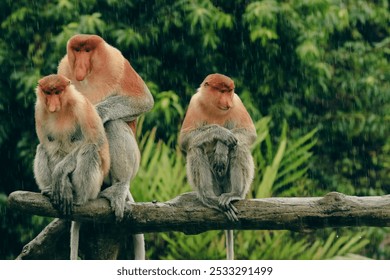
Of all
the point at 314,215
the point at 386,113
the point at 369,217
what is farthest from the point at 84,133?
the point at 386,113

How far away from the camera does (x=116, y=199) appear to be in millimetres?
5156

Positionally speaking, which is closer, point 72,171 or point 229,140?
point 72,171

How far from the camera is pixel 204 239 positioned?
6703mm

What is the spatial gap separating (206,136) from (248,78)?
3.02 m

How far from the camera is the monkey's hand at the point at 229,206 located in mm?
5180

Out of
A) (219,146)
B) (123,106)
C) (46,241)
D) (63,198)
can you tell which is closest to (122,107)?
(123,106)

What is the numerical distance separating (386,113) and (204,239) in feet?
9.61

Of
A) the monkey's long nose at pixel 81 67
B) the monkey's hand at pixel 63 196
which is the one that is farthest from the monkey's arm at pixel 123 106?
the monkey's hand at pixel 63 196

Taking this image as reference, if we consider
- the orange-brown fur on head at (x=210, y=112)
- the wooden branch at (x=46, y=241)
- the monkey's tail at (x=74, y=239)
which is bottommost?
the wooden branch at (x=46, y=241)

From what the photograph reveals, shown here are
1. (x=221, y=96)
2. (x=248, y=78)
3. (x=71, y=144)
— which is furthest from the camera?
(x=248, y=78)

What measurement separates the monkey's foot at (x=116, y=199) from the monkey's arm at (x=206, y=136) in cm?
57

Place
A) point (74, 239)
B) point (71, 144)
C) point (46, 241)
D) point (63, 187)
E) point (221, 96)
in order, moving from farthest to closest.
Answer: point (46, 241)
point (221, 96)
point (74, 239)
point (71, 144)
point (63, 187)

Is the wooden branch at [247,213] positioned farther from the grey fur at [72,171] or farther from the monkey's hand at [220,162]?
the monkey's hand at [220,162]

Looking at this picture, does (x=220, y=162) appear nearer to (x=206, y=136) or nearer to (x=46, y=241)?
(x=206, y=136)
